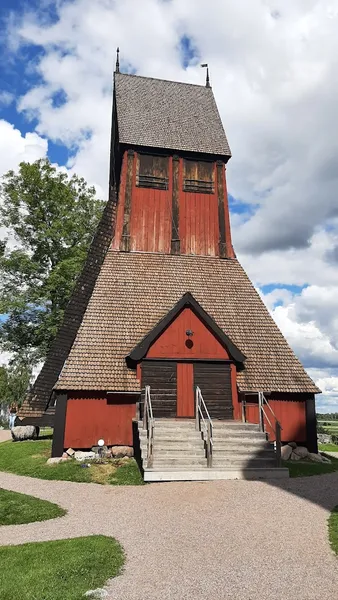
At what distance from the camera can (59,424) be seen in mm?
14453

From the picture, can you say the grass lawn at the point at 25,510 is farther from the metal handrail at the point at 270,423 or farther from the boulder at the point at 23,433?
the boulder at the point at 23,433

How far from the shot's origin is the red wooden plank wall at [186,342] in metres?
16.0

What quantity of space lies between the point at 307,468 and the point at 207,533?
302 inches

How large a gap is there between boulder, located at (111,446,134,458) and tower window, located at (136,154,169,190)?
13.4m

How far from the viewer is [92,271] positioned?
20.3 meters

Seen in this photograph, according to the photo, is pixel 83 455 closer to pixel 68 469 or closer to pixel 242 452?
pixel 68 469

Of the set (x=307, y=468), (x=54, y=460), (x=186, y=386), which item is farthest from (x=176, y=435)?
(x=307, y=468)

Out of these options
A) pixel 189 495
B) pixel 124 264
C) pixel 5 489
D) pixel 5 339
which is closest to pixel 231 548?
pixel 189 495

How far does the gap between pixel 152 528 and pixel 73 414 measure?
25.9 ft

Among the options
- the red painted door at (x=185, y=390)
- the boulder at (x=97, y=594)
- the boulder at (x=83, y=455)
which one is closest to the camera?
the boulder at (x=97, y=594)

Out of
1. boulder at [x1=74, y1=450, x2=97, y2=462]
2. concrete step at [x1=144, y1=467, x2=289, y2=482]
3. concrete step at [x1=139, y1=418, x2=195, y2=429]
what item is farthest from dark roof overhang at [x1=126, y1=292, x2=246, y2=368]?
concrete step at [x1=144, y1=467, x2=289, y2=482]

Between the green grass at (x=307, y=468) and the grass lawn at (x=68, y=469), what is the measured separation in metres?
4.96

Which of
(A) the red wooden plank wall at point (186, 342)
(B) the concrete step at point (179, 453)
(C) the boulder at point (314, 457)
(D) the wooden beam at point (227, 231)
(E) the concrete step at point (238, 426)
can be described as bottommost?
(C) the boulder at point (314, 457)

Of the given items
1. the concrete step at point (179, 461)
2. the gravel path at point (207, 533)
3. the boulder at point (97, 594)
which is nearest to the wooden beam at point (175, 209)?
the concrete step at point (179, 461)
